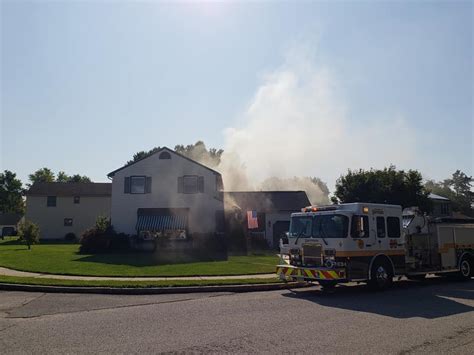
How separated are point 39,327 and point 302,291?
7.38m

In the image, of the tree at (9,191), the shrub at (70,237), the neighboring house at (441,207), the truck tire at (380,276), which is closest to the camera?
the truck tire at (380,276)

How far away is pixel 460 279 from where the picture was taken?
610 inches

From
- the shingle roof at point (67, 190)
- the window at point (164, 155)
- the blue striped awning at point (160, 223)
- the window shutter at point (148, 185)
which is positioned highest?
the window at point (164, 155)

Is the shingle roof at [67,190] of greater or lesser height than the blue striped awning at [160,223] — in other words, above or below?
above

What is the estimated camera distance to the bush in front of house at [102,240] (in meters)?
25.8

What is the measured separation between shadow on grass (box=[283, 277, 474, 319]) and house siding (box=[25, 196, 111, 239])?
34664 millimetres

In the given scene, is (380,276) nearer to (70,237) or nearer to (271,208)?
(271,208)

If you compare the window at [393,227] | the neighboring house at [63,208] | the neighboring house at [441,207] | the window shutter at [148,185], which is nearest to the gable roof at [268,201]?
the window shutter at [148,185]

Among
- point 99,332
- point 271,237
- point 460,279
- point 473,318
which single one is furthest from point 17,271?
point 271,237

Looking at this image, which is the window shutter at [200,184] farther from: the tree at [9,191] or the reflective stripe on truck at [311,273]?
the tree at [9,191]

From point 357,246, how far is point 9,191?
88.9 meters

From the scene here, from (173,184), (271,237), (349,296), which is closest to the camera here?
(349,296)

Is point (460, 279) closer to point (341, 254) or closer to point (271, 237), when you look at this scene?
point (341, 254)

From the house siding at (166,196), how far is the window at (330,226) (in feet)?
60.7
